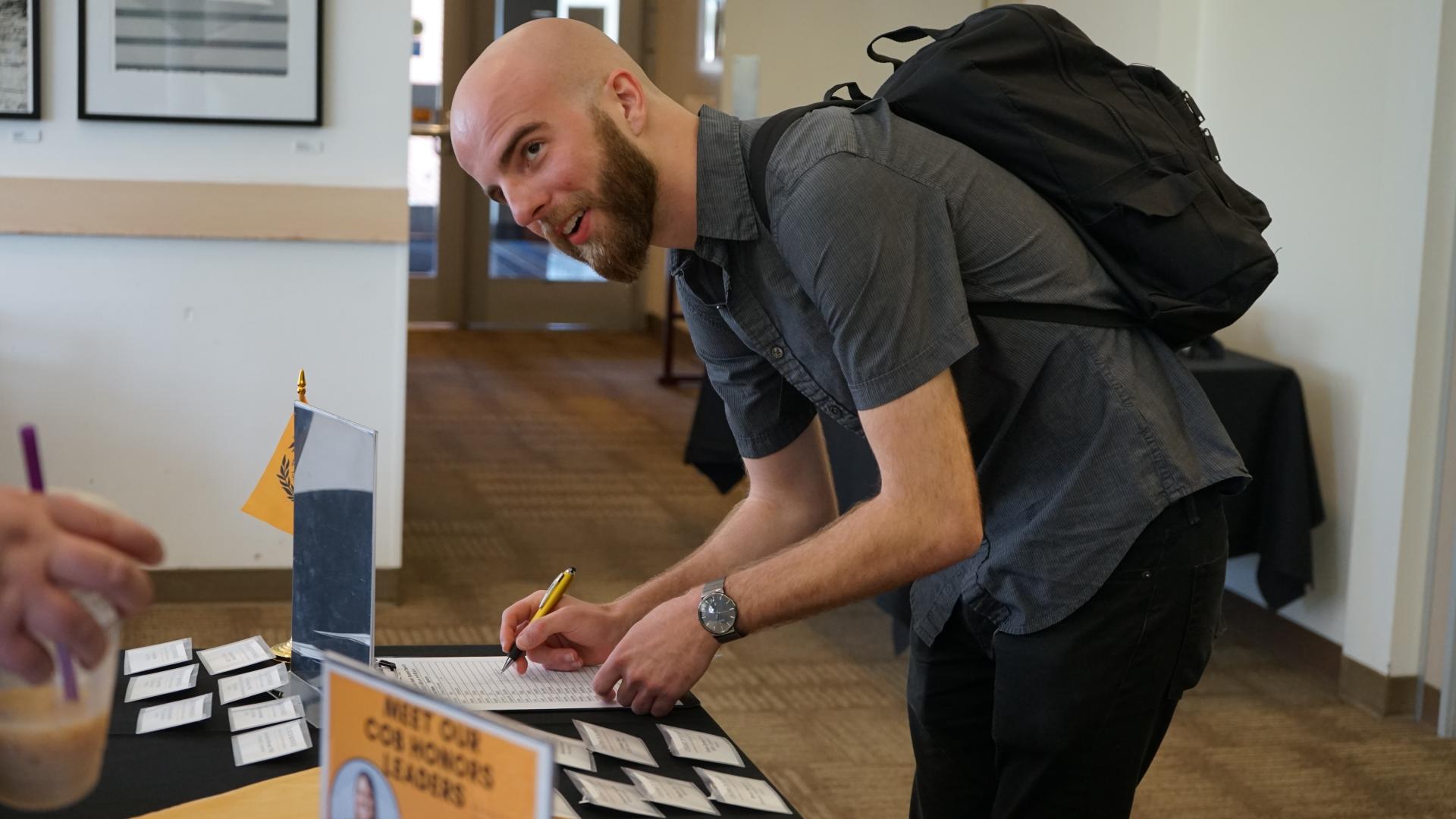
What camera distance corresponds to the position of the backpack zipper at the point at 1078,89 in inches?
58.8

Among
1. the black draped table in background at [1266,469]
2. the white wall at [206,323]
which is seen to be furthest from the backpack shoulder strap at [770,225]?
the white wall at [206,323]

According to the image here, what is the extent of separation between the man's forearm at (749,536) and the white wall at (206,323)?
8.17 feet

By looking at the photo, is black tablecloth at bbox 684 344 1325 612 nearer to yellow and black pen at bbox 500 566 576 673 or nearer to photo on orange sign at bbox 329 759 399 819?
yellow and black pen at bbox 500 566 576 673

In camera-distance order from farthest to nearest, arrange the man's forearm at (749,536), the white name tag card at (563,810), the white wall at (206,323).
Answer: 1. the white wall at (206,323)
2. the man's forearm at (749,536)
3. the white name tag card at (563,810)

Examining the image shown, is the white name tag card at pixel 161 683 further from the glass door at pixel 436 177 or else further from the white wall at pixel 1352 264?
the glass door at pixel 436 177

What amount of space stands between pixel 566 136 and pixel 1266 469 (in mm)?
2782

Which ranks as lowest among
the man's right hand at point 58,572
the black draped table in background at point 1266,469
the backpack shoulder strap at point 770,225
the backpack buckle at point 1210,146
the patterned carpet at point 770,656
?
the patterned carpet at point 770,656

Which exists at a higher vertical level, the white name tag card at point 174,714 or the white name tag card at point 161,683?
the white name tag card at point 174,714

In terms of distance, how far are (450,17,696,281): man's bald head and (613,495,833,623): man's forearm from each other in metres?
0.40

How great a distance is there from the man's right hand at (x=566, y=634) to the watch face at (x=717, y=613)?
169 mm

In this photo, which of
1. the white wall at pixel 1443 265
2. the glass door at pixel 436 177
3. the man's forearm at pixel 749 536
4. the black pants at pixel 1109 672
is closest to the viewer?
the black pants at pixel 1109 672

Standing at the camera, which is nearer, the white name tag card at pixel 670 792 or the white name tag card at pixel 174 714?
the white name tag card at pixel 670 792

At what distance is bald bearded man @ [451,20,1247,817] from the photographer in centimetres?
132

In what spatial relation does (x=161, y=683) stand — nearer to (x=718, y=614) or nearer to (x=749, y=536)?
(x=718, y=614)
